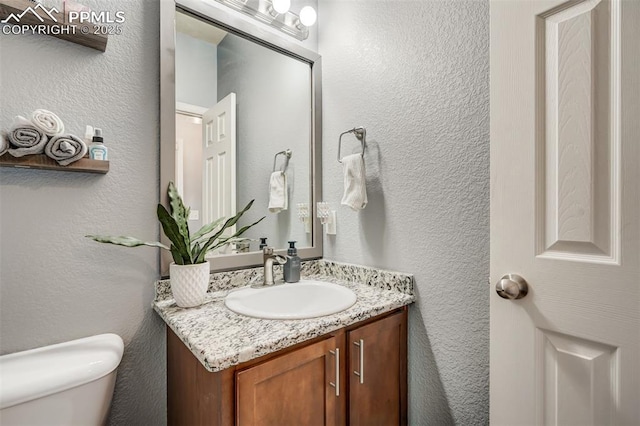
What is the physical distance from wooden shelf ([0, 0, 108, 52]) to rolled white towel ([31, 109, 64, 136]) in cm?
27

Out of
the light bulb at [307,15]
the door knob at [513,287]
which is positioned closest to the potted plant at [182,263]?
the door knob at [513,287]

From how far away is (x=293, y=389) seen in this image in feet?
2.63

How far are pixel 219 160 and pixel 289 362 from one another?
2.93 ft

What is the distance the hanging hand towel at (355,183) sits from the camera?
1.29 m

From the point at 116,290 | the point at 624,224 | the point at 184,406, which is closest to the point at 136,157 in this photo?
the point at 116,290

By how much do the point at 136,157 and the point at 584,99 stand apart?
1.34 metres

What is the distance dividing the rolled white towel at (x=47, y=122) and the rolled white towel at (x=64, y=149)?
0.9 inches

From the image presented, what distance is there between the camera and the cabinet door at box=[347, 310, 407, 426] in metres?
0.96

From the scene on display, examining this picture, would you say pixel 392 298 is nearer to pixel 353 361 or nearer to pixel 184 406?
pixel 353 361

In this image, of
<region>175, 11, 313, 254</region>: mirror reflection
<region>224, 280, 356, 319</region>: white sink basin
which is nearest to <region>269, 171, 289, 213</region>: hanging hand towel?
<region>175, 11, 313, 254</region>: mirror reflection

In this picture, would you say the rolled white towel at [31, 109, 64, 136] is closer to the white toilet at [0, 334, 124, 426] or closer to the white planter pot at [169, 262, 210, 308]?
the white planter pot at [169, 262, 210, 308]

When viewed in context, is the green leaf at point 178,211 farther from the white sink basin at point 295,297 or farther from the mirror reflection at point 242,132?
the white sink basin at point 295,297

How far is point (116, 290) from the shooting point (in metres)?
1.01

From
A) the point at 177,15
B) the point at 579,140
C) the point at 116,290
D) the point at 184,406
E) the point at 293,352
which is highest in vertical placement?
the point at 177,15
